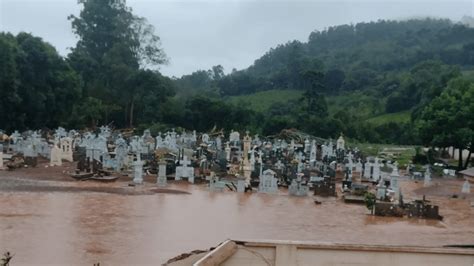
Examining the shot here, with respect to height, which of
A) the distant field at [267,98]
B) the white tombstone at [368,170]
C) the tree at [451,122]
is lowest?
the white tombstone at [368,170]

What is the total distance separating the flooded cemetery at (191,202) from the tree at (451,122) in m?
2.18

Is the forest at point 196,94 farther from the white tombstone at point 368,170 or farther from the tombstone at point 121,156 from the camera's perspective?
the tombstone at point 121,156

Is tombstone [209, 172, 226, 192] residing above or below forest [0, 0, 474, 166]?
below

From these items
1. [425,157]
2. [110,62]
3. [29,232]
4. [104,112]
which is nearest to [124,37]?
[110,62]

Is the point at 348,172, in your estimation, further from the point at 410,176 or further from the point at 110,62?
the point at 110,62

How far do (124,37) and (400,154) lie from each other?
3056 cm

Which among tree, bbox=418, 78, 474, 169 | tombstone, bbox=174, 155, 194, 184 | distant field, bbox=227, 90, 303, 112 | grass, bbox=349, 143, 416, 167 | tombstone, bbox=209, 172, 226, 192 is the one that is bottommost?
tombstone, bbox=209, 172, 226, 192

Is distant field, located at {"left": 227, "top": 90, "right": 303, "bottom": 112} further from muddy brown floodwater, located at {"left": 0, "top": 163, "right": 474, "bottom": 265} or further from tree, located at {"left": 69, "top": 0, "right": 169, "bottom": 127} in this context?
muddy brown floodwater, located at {"left": 0, "top": 163, "right": 474, "bottom": 265}

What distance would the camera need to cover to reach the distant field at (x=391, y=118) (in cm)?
5579

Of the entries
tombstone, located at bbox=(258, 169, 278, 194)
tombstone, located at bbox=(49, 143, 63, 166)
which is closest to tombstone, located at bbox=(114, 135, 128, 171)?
tombstone, located at bbox=(49, 143, 63, 166)

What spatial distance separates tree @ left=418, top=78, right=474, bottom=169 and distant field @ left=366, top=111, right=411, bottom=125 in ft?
65.6

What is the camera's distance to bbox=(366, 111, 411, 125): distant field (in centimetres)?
5579

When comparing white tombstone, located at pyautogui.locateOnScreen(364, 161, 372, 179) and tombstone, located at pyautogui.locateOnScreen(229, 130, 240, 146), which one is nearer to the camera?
white tombstone, located at pyautogui.locateOnScreen(364, 161, 372, 179)

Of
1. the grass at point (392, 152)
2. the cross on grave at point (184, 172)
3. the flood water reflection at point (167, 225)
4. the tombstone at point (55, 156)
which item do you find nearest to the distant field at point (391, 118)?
the grass at point (392, 152)
